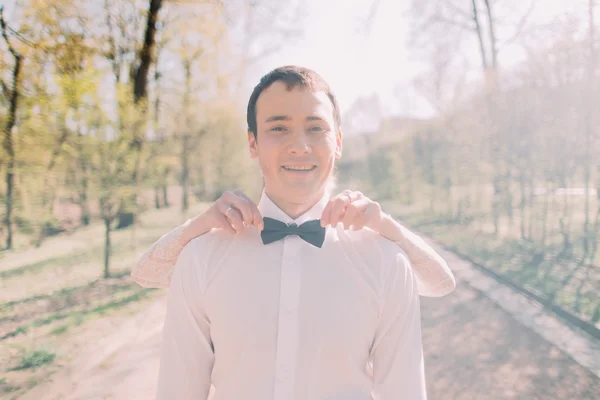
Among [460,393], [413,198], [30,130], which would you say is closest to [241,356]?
[460,393]

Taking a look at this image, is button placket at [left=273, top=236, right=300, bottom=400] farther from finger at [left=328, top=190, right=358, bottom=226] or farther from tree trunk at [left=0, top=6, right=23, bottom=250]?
tree trunk at [left=0, top=6, right=23, bottom=250]

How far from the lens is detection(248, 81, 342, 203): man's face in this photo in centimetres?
138

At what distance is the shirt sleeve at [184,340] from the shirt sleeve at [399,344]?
58cm

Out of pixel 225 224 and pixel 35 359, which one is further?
pixel 35 359

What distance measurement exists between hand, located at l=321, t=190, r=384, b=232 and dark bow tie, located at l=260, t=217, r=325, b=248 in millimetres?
101

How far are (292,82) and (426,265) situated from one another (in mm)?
819

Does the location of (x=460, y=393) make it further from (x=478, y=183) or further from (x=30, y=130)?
(x=478, y=183)

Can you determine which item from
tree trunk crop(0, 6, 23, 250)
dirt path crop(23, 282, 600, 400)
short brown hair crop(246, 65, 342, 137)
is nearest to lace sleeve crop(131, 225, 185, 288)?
short brown hair crop(246, 65, 342, 137)

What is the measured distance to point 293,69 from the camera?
4.67ft

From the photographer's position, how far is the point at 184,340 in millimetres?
1355

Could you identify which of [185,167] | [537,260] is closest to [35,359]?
[537,260]

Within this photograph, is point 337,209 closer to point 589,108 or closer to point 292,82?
point 292,82

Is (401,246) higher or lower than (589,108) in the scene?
lower

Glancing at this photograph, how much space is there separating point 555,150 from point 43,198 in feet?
31.1
